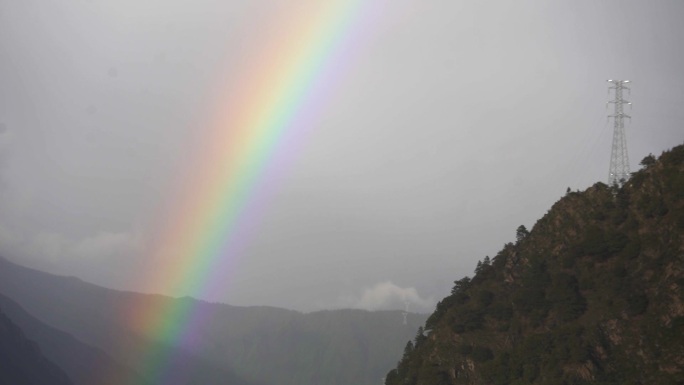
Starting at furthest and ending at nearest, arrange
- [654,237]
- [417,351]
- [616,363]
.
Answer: [417,351] → [654,237] → [616,363]

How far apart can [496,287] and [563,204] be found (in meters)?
14.1

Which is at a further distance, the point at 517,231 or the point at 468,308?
the point at 517,231

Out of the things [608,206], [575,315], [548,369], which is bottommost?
[548,369]

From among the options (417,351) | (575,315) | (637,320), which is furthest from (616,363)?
(417,351)

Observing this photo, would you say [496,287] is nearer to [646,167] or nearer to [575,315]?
[575,315]

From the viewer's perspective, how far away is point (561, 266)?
87562 millimetres

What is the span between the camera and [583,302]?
8038 centimetres

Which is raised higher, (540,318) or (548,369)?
(540,318)

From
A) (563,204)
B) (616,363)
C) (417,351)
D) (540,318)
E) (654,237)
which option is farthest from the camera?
(417,351)

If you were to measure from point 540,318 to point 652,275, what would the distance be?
14.8 meters

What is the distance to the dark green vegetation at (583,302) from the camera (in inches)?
2766

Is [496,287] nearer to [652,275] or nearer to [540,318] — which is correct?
[540,318]

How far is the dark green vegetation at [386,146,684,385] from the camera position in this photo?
70.2 m

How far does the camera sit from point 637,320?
71812 mm
